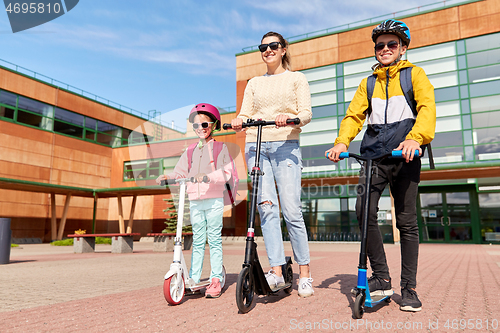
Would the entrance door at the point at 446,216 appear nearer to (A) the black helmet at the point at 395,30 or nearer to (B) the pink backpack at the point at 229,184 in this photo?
(B) the pink backpack at the point at 229,184

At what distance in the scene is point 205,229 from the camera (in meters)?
3.67

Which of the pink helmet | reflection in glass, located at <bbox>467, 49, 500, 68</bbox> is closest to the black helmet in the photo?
the pink helmet

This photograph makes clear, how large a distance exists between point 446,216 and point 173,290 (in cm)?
2049

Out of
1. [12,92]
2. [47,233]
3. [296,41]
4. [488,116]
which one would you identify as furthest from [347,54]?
[47,233]

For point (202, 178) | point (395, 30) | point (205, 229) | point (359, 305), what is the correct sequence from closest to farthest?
point (359, 305) < point (395, 30) < point (202, 178) < point (205, 229)

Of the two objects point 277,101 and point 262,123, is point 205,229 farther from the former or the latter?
point 277,101

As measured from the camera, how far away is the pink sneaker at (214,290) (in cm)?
339

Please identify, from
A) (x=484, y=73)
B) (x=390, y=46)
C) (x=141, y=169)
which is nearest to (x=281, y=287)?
(x=390, y=46)

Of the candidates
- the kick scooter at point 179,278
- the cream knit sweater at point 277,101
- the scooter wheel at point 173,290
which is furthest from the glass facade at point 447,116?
the scooter wheel at point 173,290

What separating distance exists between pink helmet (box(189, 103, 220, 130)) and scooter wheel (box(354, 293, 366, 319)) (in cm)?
223

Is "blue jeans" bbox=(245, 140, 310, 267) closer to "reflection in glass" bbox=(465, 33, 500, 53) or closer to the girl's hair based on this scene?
the girl's hair

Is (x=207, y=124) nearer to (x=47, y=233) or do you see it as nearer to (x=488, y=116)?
(x=488, y=116)

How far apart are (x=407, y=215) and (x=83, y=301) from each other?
2929 mm

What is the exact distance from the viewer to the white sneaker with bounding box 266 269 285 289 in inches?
124
